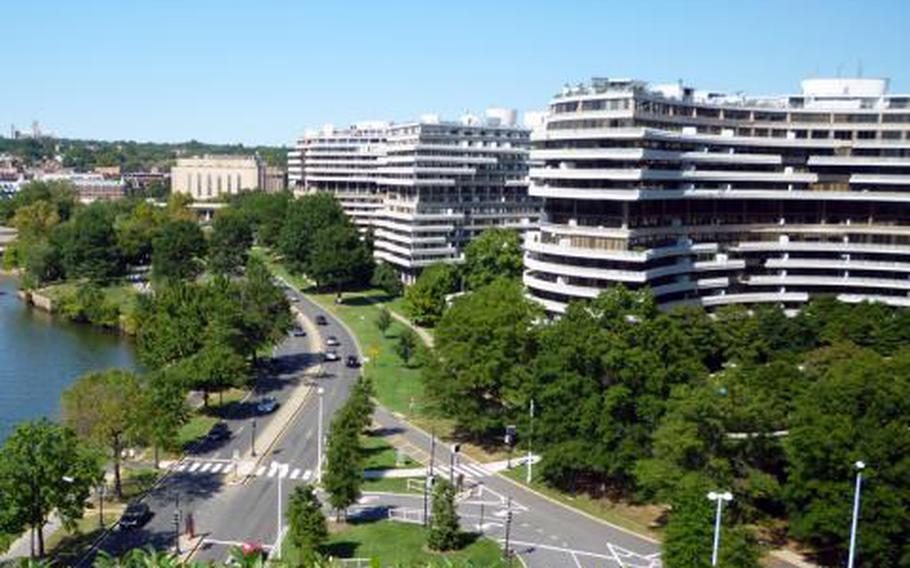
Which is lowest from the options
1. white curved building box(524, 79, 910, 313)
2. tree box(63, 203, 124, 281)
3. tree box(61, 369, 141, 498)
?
tree box(61, 369, 141, 498)

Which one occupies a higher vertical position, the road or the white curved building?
the white curved building

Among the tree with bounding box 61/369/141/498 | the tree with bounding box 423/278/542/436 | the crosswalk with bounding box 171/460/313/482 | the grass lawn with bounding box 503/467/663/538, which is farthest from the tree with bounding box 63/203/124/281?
the grass lawn with bounding box 503/467/663/538

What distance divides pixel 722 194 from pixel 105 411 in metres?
59.7

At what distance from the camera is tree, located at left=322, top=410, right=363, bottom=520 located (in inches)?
1988

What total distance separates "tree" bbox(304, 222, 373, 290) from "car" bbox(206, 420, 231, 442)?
55.9 meters

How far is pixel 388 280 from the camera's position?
126 metres

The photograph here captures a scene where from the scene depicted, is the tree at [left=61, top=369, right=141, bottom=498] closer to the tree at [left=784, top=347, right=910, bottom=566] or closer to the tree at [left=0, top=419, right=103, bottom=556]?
the tree at [left=0, top=419, right=103, bottom=556]

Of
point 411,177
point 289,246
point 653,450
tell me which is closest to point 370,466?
point 653,450

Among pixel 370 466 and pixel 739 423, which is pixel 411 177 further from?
pixel 739 423

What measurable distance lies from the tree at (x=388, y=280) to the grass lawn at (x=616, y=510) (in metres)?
70.9

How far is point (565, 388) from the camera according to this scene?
5478cm

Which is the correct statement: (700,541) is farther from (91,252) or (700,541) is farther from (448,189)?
(91,252)

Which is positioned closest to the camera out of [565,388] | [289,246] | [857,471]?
[857,471]

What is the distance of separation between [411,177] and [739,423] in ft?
278
